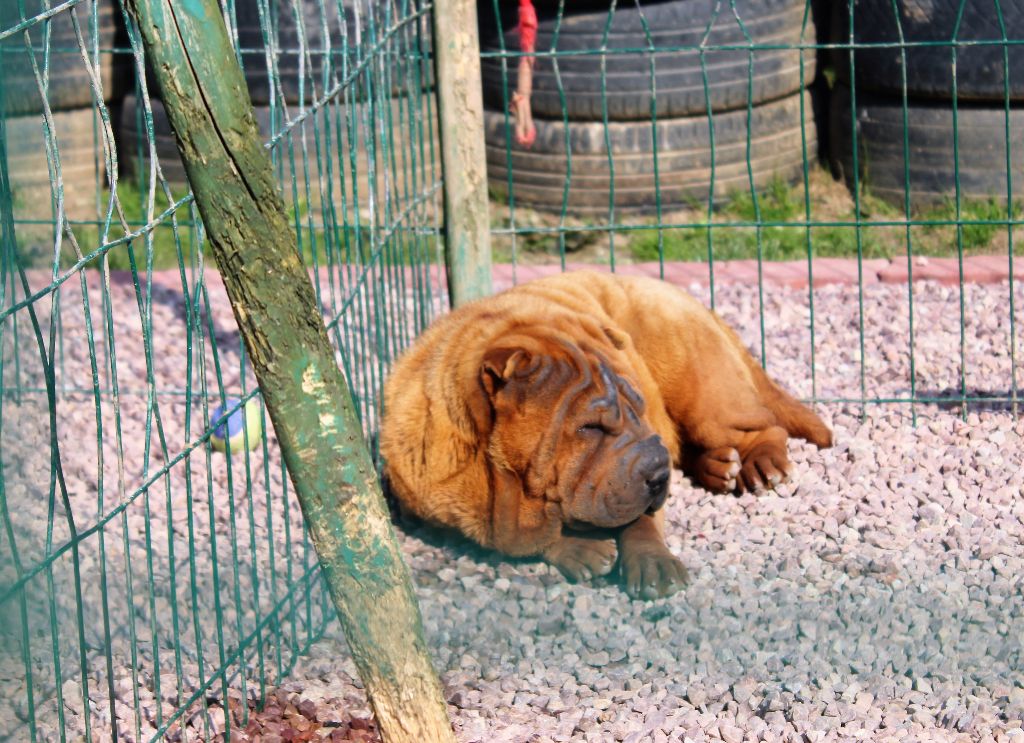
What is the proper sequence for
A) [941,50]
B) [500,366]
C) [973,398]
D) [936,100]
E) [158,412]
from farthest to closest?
1. [936,100]
2. [941,50]
3. [973,398]
4. [500,366]
5. [158,412]

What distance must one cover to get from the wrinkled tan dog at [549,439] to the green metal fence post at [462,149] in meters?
0.62

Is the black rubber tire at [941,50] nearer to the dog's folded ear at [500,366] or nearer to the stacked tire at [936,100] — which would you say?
the stacked tire at [936,100]

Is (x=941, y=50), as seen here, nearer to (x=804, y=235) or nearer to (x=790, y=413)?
(x=804, y=235)

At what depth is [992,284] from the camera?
6746 mm

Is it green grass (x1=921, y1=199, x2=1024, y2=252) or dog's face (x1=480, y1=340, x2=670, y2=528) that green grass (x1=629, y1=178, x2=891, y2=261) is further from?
dog's face (x1=480, y1=340, x2=670, y2=528)

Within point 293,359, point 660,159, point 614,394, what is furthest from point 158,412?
point 660,159

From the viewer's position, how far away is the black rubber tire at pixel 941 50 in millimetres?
6898

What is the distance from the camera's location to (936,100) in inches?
291

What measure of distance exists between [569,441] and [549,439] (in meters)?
0.07

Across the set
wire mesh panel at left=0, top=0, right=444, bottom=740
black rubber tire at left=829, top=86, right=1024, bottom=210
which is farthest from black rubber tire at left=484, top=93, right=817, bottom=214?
wire mesh panel at left=0, top=0, right=444, bottom=740

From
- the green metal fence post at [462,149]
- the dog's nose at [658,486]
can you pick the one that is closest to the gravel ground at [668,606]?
the dog's nose at [658,486]

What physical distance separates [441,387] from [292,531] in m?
0.77

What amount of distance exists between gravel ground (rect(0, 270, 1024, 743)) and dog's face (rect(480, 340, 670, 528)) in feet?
0.94

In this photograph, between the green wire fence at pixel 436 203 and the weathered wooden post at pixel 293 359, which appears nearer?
the weathered wooden post at pixel 293 359
